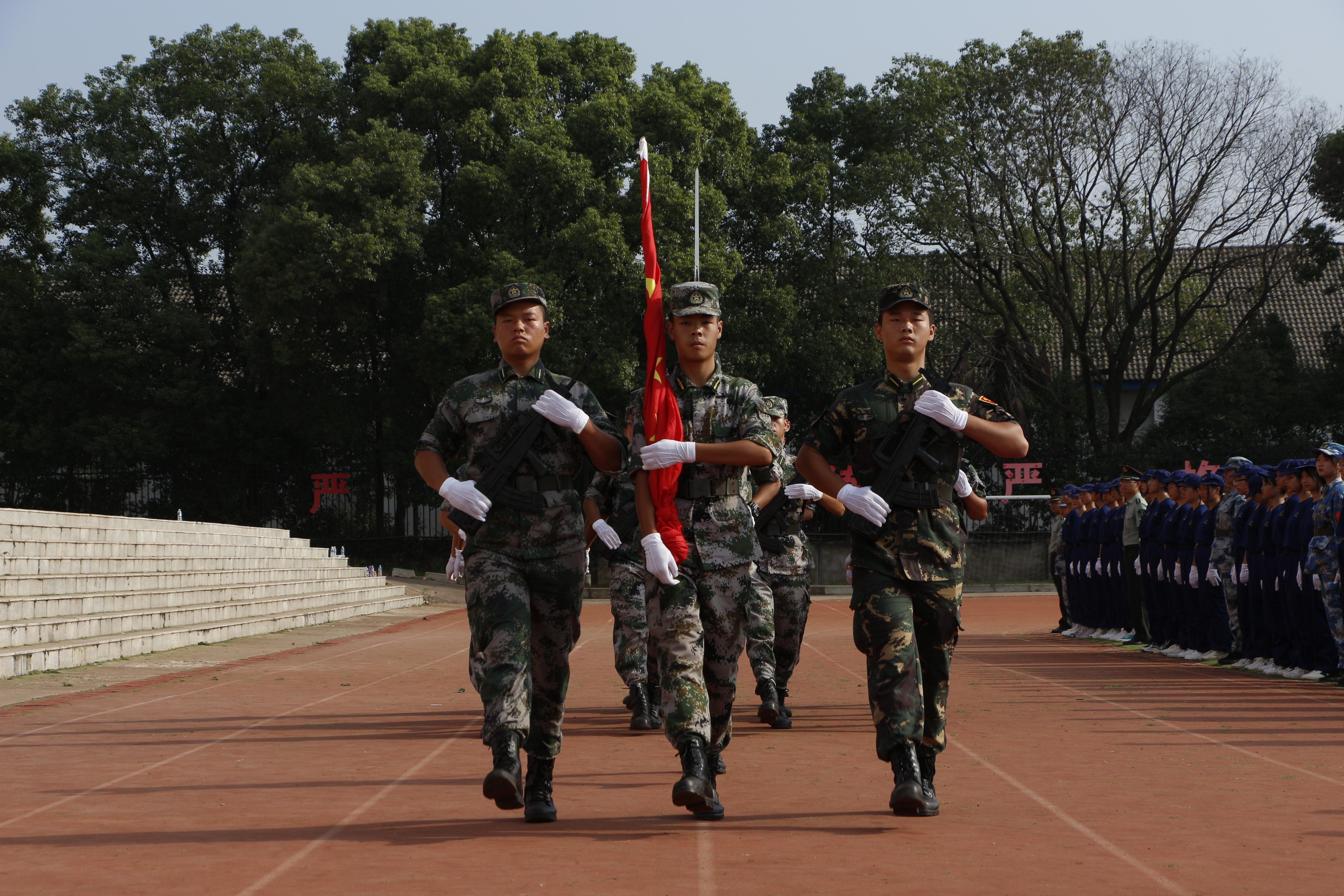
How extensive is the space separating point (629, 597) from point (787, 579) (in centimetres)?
112

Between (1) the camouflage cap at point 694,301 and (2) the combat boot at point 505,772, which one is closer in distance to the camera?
(2) the combat boot at point 505,772

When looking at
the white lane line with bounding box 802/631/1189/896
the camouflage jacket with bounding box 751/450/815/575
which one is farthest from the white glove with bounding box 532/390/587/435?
the camouflage jacket with bounding box 751/450/815/575

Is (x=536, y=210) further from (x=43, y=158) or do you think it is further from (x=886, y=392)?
(x=886, y=392)

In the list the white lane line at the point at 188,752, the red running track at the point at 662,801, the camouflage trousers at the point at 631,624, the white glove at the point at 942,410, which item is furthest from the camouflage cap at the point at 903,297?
the white lane line at the point at 188,752

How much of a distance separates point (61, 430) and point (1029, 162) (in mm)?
25346

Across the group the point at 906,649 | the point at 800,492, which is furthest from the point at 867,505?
the point at 800,492

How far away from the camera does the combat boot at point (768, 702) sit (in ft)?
28.4

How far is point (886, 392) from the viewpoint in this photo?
579cm

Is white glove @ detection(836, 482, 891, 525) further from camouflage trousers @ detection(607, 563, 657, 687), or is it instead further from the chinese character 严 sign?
the chinese character 严 sign

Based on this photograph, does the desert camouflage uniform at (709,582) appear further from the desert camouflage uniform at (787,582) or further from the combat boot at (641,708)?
the desert camouflage uniform at (787,582)

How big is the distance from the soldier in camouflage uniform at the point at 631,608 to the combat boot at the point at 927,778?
292cm

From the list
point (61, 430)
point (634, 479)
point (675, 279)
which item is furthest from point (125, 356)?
point (634, 479)

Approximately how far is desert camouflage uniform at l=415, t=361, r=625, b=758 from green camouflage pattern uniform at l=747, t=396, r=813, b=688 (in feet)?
11.1

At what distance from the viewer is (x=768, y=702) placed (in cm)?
870
